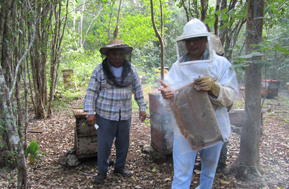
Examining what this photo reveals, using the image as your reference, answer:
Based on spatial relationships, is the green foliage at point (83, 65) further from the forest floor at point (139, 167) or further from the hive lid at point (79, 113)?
the hive lid at point (79, 113)

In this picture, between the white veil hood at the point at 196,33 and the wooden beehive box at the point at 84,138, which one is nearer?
the white veil hood at the point at 196,33

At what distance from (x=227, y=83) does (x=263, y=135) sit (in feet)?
9.97

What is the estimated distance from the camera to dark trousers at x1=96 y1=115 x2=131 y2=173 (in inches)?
104

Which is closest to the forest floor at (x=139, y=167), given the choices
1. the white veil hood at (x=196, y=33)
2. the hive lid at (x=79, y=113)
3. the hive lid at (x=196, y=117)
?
the hive lid at (x=79, y=113)

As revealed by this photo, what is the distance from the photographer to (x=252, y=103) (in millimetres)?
2506

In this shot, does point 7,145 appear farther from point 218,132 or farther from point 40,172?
point 218,132

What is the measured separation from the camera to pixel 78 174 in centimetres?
300

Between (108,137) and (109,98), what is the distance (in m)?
0.52

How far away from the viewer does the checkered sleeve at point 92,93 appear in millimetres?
2570

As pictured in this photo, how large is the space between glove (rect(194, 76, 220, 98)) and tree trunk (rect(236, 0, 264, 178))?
1.06 metres

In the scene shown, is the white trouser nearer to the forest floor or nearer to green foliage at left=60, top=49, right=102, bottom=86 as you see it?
the forest floor

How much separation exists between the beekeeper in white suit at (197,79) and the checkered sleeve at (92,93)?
1.09 meters

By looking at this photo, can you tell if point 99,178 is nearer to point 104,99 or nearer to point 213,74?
point 104,99

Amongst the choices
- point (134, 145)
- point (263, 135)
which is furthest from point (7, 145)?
point (263, 135)
